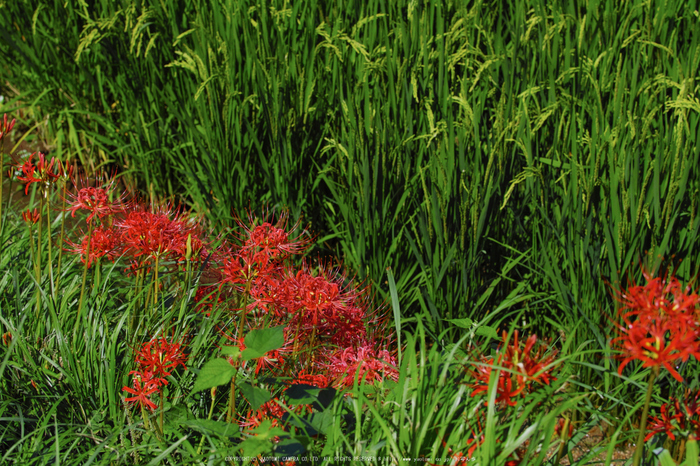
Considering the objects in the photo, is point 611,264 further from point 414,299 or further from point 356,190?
point 356,190

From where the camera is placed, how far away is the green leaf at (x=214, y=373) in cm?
140

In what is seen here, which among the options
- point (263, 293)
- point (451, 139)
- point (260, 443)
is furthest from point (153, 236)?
point (451, 139)

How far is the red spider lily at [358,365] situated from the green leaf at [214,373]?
440 mm

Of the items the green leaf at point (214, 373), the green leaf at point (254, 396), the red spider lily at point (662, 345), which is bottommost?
the green leaf at point (254, 396)

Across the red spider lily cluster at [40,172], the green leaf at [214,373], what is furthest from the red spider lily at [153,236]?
the green leaf at [214,373]

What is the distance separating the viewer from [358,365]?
1.77 metres

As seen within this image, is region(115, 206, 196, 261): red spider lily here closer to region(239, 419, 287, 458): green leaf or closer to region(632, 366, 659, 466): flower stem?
region(239, 419, 287, 458): green leaf

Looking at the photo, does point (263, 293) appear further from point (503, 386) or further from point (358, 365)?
point (503, 386)

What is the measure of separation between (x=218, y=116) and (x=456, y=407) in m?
1.89

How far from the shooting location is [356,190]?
2568 millimetres

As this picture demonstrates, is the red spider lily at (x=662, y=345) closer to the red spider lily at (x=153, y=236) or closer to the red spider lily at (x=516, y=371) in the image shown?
the red spider lily at (x=516, y=371)

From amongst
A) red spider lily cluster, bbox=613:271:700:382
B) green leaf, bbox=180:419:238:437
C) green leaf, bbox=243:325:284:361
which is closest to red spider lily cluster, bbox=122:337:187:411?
green leaf, bbox=180:419:238:437

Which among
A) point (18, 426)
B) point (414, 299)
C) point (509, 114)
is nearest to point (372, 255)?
point (414, 299)

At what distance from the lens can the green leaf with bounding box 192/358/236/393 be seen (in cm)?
140
